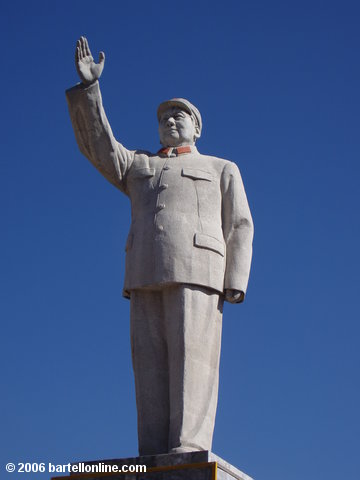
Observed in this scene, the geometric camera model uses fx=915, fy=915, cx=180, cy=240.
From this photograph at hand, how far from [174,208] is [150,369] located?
177 centimetres

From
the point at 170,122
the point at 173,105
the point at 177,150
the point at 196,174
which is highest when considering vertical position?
the point at 173,105

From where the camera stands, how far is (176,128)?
35.6 ft

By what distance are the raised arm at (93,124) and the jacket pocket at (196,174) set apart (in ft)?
2.52

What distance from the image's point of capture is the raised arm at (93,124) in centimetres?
1024

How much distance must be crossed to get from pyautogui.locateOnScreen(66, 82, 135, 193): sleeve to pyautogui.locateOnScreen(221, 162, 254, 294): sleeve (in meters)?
1.21

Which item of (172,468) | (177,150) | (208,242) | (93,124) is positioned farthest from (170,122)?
(172,468)

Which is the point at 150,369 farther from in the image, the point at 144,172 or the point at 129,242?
the point at 144,172

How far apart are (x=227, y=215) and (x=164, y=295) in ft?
3.98

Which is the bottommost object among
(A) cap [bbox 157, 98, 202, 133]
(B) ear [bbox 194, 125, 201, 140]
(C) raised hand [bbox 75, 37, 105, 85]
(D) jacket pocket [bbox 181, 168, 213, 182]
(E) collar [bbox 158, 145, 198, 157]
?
(D) jacket pocket [bbox 181, 168, 213, 182]

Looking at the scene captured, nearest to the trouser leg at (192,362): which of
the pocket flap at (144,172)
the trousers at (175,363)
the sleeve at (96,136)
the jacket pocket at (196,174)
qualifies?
the trousers at (175,363)

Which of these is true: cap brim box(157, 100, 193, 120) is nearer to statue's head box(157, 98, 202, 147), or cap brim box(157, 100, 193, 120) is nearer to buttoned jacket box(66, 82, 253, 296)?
statue's head box(157, 98, 202, 147)

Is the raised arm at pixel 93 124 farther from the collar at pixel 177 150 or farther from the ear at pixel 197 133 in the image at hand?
the ear at pixel 197 133

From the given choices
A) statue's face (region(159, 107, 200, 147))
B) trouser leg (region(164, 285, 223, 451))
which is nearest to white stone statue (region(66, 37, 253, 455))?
trouser leg (region(164, 285, 223, 451))

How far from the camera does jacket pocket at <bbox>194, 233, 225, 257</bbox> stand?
9859 mm
